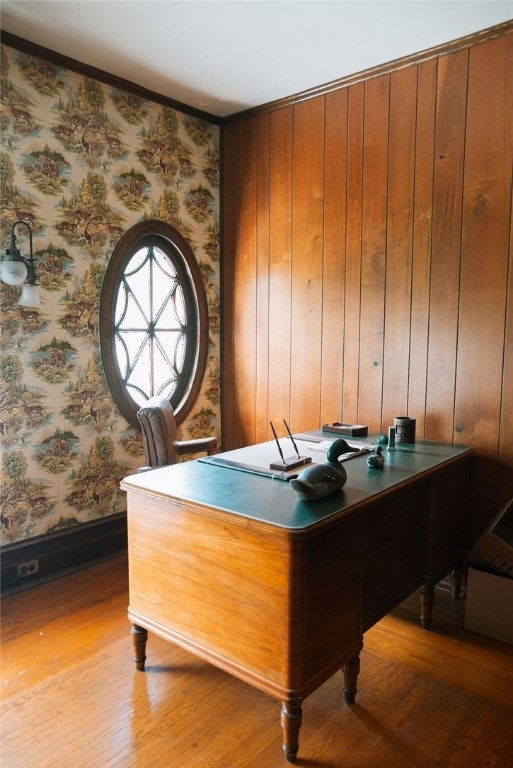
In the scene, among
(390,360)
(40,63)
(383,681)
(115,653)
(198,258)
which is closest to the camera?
(383,681)

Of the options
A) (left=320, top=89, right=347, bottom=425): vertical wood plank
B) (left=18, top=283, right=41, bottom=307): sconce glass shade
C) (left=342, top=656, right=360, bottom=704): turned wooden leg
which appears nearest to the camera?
(left=342, top=656, right=360, bottom=704): turned wooden leg

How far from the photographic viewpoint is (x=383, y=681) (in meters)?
2.12

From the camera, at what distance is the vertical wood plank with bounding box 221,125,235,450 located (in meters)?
3.73

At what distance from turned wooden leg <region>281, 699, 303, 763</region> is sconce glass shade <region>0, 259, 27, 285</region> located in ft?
6.89

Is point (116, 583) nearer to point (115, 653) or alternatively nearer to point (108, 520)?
point (108, 520)

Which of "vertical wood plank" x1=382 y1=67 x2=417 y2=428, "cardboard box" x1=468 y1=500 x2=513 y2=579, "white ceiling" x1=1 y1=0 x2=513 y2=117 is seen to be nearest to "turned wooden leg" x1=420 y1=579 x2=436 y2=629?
"cardboard box" x1=468 y1=500 x2=513 y2=579

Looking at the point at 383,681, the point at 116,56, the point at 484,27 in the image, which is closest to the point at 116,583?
the point at 383,681

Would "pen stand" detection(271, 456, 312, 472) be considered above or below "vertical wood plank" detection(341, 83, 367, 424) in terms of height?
below

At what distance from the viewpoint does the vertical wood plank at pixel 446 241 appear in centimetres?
270

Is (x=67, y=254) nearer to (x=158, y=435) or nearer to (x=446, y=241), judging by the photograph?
(x=158, y=435)

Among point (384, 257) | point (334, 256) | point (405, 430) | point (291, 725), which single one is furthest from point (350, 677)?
point (334, 256)

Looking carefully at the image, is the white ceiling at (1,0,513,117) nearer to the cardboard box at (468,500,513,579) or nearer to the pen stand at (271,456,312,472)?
the pen stand at (271,456,312,472)

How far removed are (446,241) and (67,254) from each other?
1.94m

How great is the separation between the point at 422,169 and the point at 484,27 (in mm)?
634
